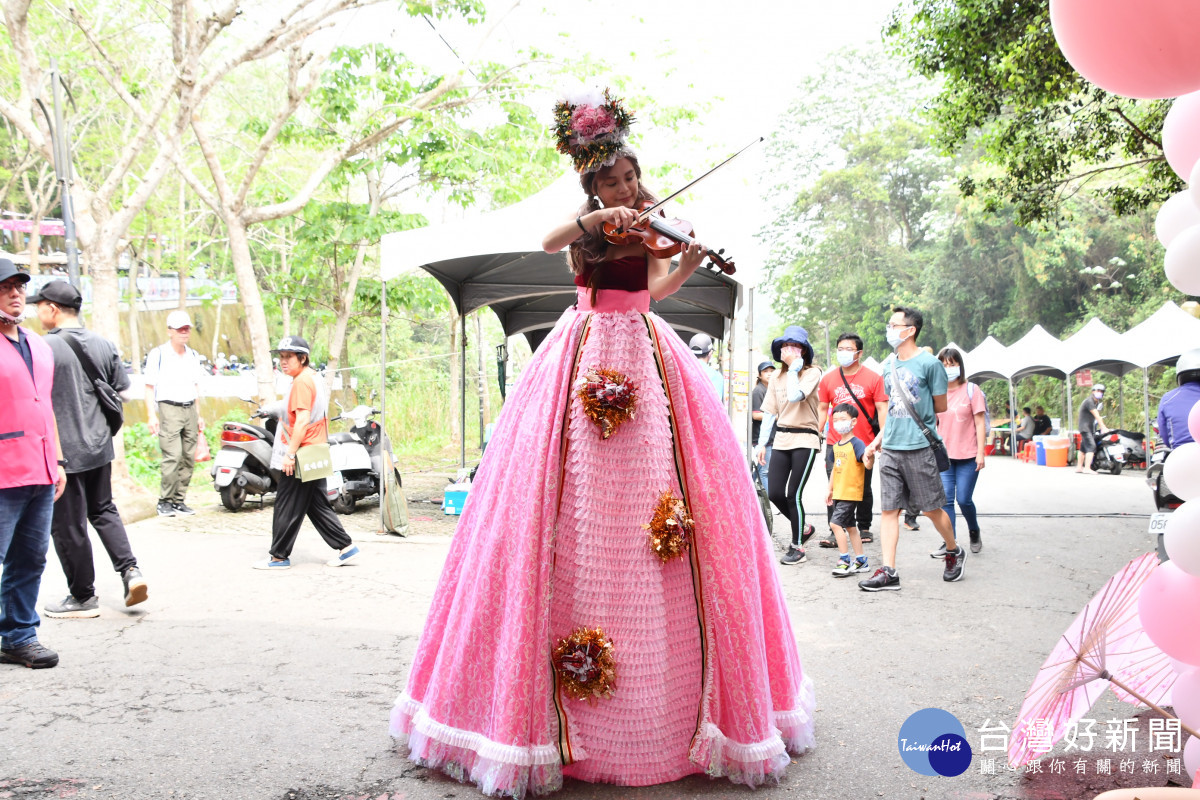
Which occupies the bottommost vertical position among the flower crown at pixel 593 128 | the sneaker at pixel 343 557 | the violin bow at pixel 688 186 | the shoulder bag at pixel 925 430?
the sneaker at pixel 343 557

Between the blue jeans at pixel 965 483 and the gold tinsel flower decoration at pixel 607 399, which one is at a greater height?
the gold tinsel flower decoration at pixel 607 399

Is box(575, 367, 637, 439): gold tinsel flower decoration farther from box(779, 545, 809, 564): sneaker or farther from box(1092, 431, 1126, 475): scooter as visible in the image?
box(1092, 431, 1126, 475): scooter

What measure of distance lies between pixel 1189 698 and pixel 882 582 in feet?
11.3

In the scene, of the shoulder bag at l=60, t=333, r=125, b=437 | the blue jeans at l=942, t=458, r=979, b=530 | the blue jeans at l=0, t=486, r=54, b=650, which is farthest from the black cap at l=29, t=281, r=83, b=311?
the blue jeans at l=942, t=458, r=979, b=530

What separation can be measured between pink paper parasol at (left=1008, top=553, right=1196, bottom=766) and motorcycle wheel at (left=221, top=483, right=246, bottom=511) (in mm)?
8424

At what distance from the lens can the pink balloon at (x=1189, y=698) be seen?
8.12 ft

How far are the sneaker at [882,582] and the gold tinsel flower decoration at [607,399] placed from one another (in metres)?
3.66

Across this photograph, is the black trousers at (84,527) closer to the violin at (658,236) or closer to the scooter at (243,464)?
the violin at (658,236)

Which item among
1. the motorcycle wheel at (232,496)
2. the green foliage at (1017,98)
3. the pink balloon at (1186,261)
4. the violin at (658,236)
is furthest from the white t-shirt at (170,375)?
the pink balloon at (1186,261)

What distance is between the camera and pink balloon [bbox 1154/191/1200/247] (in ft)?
8.54

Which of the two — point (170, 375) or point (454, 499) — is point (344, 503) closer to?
point (454, 499)

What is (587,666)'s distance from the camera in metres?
2.72

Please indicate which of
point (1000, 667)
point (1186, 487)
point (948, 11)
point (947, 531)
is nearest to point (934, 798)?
point (1186, 487)

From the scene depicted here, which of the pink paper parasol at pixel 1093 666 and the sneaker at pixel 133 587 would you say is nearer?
the pink paper parasol at pixel 1093 666
